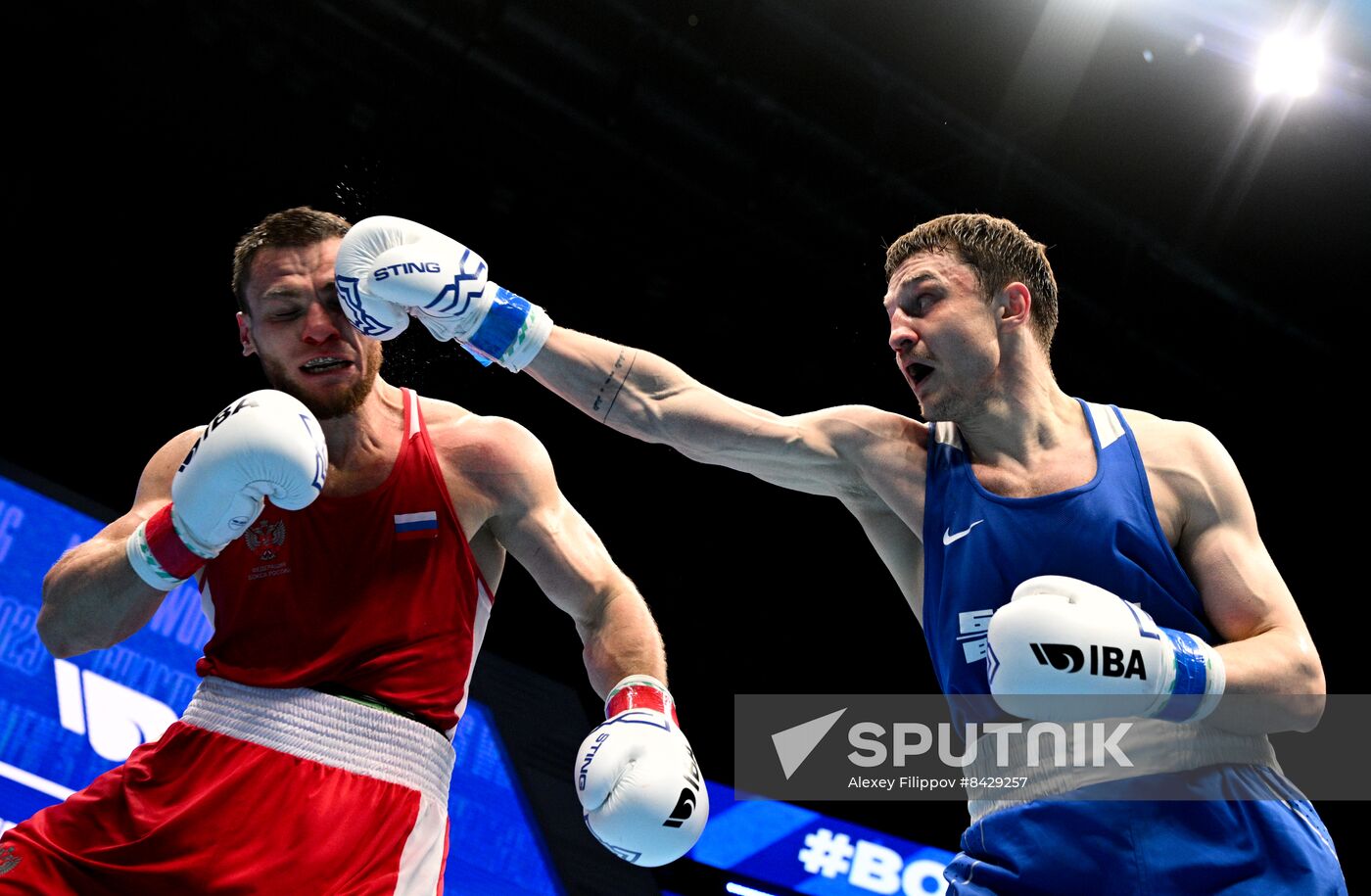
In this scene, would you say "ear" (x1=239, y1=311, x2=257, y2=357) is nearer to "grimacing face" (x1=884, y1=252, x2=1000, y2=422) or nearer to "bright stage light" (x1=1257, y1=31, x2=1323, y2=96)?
"grimacing face" (x1=884, y1=252, x2=1000, y2=422)

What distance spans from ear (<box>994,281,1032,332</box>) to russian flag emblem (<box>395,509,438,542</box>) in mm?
1365

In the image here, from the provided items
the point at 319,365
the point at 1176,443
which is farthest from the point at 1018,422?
the point at 319,365

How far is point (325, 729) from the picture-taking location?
2.25m

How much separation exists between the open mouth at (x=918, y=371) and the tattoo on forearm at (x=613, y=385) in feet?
2.12

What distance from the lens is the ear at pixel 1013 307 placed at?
283cm

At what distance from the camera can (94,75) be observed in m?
5.13

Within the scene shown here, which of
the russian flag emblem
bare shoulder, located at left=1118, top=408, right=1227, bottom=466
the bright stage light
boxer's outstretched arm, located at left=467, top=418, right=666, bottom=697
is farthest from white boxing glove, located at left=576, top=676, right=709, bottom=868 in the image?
the bright stage light

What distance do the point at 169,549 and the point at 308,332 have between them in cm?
61

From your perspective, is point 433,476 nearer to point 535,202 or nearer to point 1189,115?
point 535,202

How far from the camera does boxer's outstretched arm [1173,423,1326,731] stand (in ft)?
7.16

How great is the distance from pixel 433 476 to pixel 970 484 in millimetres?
1124

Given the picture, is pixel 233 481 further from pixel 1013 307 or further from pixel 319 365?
pixel 1013 307

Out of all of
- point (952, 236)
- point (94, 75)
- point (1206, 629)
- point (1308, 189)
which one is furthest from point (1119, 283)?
point (94, 75)

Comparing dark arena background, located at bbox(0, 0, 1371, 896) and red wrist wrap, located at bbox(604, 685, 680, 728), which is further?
dark arena background, located at bbox(0, 0, 1371, 896)
